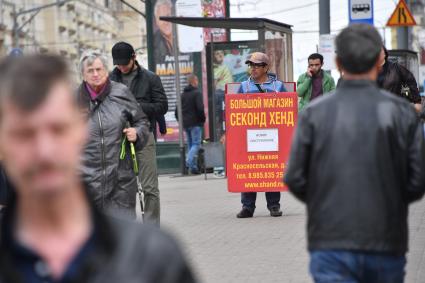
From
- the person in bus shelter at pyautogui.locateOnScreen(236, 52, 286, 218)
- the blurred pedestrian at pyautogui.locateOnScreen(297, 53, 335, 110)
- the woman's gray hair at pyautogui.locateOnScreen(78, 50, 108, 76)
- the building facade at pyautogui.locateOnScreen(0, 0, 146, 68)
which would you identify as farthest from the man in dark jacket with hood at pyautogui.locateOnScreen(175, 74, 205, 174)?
the building facade at pyautogui.locateOnScreen(0, 0, 146, 68)

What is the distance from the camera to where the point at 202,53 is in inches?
1006

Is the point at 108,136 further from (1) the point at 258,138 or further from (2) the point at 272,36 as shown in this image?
(2) the point at 272,36

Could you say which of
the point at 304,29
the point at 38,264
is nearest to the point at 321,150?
the point at 38,264

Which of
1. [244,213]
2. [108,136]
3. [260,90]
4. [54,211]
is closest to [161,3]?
[260,90]

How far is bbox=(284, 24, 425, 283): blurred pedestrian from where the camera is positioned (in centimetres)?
449

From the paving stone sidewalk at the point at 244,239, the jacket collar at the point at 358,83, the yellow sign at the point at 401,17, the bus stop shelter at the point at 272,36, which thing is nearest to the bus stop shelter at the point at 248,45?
the bus stop shelter at the point at 272,36

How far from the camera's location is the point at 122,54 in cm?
982

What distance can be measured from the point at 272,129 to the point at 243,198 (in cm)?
84

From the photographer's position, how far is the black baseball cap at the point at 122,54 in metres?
9.80

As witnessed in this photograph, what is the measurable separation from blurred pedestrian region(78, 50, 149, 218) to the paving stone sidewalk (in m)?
0.88

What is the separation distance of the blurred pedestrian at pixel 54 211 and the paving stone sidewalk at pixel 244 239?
6019mm

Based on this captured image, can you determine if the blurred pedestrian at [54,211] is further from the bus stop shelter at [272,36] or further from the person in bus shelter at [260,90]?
the bus stop shelter at [272,36]

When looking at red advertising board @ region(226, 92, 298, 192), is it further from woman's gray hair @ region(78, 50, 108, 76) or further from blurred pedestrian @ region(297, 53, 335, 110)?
woman's gray hair @ region(78, 50, 108, 76)

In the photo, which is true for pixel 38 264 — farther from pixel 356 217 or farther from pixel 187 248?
pixel 187 248
